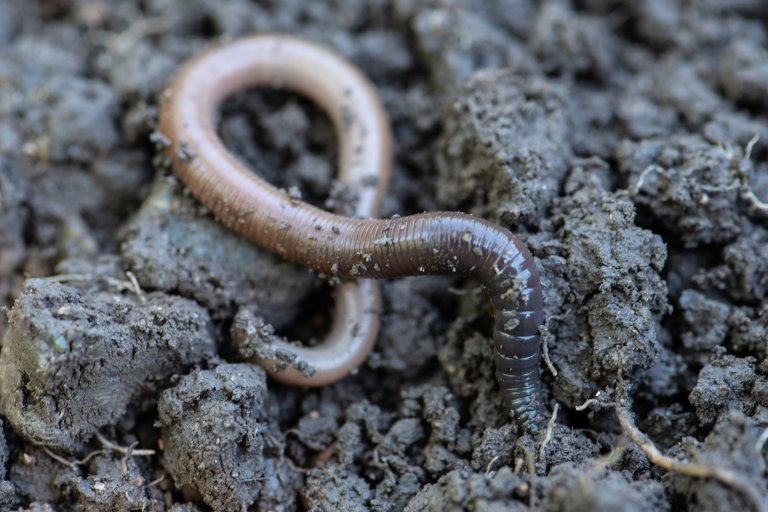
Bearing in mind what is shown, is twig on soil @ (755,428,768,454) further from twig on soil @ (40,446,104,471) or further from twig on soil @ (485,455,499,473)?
twig on soil @ (40,446,104,471)

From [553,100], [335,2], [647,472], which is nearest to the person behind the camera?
[647,472]

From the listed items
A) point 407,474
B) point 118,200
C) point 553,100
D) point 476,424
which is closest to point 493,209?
point 553,100

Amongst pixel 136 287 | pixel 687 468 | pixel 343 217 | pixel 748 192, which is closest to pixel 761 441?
pixel 687 468

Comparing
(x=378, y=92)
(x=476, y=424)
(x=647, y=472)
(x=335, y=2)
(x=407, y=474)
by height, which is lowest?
(x=407, y=474)

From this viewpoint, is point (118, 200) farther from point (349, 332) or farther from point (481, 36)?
point (481, 36)

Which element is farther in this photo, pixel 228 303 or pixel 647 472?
pixel 228 303

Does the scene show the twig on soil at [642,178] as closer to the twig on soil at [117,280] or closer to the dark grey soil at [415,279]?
the dark grey soil at [415,279]

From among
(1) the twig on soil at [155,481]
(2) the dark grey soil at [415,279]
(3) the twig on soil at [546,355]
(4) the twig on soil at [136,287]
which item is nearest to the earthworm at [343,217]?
(3) the twig on soil at [546,355]
